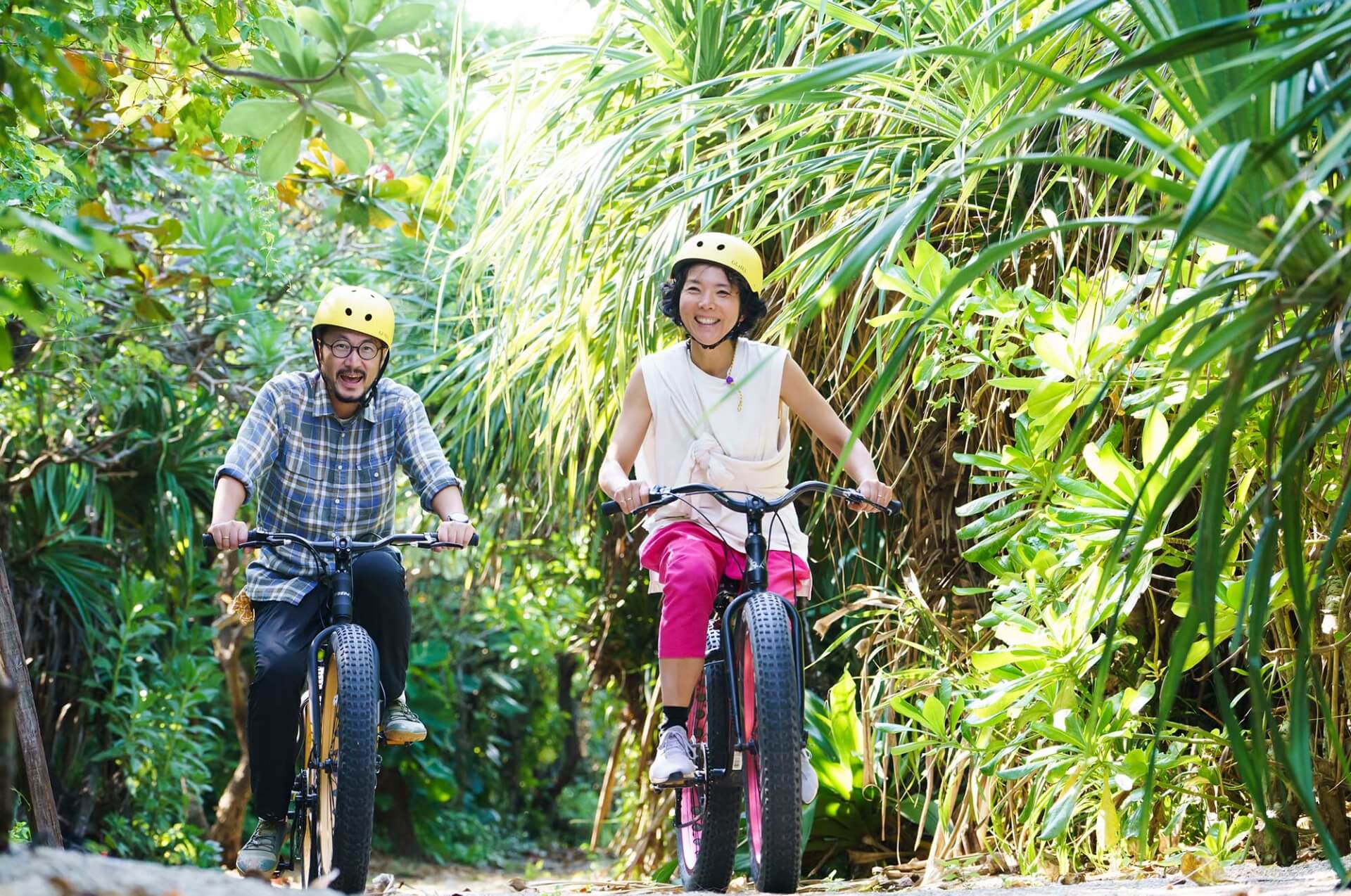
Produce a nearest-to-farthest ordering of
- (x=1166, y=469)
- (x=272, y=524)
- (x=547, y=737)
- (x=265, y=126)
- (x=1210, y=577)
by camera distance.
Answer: (x=1210, y=577) < (x=265, y=126) < (x=1166, y=469) < (x=272, y=524) < (x=547, y=737)

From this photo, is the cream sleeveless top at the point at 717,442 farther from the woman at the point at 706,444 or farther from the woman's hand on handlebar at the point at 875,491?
the woman's hand on handlebar at the point at 875,491

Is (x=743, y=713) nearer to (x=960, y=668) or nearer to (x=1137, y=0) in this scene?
(x=960, y=668)

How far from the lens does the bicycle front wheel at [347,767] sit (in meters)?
2.70

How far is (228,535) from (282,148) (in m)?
1.05

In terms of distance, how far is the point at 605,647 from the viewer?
615cm

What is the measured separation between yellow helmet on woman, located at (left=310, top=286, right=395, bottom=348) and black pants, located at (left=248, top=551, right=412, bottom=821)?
0.52 metres

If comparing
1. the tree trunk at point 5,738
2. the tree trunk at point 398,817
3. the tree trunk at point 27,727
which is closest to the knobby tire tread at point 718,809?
the tree trunk at point 27,727

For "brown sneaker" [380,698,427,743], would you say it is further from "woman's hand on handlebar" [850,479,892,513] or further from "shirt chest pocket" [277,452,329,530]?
"woman's hand on handlebar" [850,479,892,513]

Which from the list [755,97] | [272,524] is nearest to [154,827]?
[272,524]

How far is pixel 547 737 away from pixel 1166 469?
960cm

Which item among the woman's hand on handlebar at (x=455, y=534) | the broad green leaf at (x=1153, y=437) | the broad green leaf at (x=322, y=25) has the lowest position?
the woman's hand on handlebar at (x=455, y=534)

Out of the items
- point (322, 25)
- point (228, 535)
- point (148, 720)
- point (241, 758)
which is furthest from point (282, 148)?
point (241, 758)

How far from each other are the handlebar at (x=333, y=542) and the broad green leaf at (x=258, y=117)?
3.54ft

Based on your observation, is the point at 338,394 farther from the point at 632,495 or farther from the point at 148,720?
the point at 148,720
